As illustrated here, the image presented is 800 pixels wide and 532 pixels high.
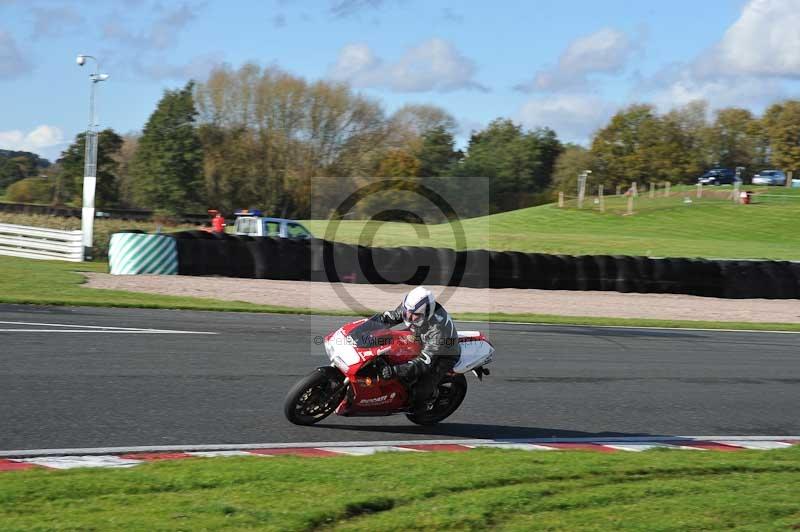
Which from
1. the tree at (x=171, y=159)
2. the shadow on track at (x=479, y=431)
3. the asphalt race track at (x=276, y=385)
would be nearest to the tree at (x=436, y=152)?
the tree at (x=171, y=159)

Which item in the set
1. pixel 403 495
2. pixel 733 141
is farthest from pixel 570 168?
pixel 403 495

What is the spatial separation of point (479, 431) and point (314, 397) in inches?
65.4

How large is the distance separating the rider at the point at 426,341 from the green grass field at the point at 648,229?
27.0 meters

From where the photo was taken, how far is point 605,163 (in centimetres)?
9169

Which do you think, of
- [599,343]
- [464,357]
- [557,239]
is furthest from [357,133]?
[464,357]

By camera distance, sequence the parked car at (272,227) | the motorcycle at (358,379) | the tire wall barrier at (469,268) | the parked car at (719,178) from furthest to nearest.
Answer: the parked car at (719,178) → the parked car at (272,227) → the tire wall barrier at (469,268) → the motorcycle at (358,379)

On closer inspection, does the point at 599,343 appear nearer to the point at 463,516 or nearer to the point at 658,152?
the point at 463,516

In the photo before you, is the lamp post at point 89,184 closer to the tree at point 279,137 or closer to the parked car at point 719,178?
the tree at point 279,137

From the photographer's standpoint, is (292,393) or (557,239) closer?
(292,393)

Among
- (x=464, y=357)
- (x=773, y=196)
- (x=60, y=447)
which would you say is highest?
(x=773, y=196)

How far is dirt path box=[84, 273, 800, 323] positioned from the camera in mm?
21297

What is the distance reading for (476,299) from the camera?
23.0 m

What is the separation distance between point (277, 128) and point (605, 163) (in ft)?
125

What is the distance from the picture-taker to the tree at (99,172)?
2835 inches
